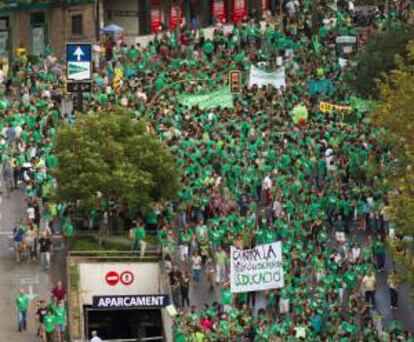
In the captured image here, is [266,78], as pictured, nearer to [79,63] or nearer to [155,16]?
[79,63]

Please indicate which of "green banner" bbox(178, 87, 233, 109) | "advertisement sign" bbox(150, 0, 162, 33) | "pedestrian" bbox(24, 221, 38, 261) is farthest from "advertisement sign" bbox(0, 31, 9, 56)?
"pedestrian" bbox(24, 221, 38, 261)

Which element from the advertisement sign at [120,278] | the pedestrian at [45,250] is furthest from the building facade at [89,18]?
the advertisement sign at [120,278]

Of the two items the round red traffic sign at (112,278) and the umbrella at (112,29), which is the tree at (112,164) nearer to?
the round red traffic sign at (112,278)

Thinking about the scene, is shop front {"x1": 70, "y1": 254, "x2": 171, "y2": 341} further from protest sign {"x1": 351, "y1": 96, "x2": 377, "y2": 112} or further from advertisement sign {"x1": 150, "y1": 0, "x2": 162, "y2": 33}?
advertisement sign {"x1": 150, "y1": 0, "x2": 162, "y2": 33}

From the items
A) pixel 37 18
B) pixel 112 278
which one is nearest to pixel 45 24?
pixel 37 18

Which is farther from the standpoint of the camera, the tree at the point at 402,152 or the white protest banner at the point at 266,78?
the white protest banner at the point at 266,78

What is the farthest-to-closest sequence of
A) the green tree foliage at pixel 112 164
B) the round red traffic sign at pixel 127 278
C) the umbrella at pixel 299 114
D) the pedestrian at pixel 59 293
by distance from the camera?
the umbrella at pixel 299 114 → the green tree foliage at pixel 112 164 → the round red traffic sign at pixel 127 278 → the pedestrian at pixel 59 293

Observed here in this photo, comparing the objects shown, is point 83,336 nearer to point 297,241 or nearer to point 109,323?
point 109,323
